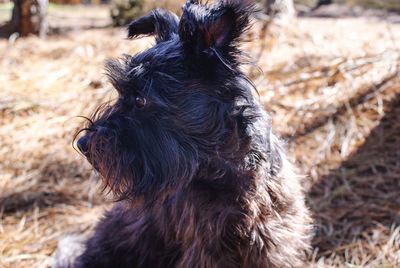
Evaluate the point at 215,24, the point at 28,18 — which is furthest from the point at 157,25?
the point at 28,18

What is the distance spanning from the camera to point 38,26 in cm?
810

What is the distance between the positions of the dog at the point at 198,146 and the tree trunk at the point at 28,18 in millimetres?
5751

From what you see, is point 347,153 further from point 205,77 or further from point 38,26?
point 38,26

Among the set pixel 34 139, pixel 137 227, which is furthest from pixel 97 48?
pixel 137 227

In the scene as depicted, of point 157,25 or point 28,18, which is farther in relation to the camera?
point 28,18

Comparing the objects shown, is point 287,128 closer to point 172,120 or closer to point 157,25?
point 157,25

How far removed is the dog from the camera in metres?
2.41

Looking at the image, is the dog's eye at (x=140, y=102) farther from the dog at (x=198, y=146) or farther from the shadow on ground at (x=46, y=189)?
the shadow on ground at (x=46, y=189)

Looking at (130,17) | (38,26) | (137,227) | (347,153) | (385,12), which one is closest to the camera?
(137,227)

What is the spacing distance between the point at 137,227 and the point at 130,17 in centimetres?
636

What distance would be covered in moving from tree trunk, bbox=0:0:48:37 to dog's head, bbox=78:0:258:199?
19.7ft

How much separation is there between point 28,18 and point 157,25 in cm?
598

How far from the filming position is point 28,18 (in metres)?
8.09

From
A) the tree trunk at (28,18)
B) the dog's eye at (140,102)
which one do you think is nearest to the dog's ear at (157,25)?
the dog's eye at (140,102)
